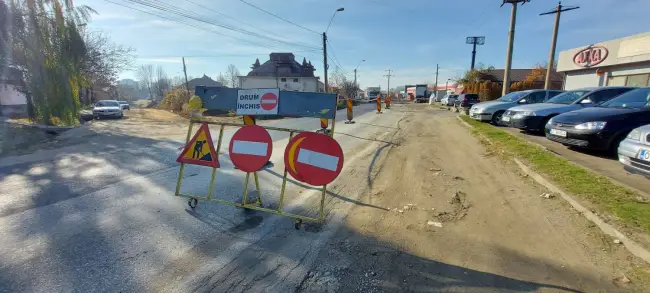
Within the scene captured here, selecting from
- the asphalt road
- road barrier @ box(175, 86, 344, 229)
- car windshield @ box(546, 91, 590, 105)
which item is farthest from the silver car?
car windshield @ box(546, 91, 590, 105)

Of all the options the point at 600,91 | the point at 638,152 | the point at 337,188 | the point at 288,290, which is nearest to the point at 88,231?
the point at 288,290

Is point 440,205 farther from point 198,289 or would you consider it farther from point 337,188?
point 198,289

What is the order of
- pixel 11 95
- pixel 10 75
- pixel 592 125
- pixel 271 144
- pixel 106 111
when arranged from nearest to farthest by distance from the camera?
1. pixel 271 144
2. pixel 592 125
3. pixel 10 75
4. pixel 106 111
5. pixel 11 95

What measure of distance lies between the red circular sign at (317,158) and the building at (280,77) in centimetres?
5122

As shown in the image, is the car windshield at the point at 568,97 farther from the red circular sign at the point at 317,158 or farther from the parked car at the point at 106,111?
the parked car at the point at 106,111

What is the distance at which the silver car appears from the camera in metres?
4.05

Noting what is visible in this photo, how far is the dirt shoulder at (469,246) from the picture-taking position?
8.32 feet

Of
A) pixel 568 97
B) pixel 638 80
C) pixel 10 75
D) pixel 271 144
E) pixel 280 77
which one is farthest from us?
pixel 280 77

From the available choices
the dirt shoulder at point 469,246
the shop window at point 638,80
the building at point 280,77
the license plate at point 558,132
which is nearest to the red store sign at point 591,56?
the shop window at point 638,80

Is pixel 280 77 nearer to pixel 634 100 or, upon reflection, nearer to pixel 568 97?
pixel 568 97

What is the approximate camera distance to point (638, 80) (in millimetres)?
17453

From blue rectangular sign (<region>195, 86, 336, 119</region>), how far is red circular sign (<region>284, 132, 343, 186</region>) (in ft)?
1.01

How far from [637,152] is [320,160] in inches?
180

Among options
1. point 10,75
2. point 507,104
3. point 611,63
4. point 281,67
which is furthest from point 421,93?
point 10,75
